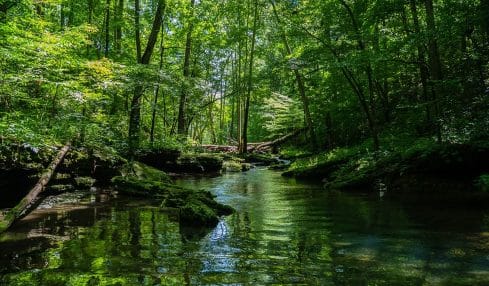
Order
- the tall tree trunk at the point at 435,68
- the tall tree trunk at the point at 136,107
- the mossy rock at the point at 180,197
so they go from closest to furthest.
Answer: the mossy rock at the point at 180,197, the tall tree trunk at the point at 435,68, the tall tree trunk at the point at 136,107

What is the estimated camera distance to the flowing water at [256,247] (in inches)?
172

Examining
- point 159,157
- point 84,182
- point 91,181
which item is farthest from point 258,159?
point 84,182

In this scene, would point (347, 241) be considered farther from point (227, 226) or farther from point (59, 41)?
point (59, 41)

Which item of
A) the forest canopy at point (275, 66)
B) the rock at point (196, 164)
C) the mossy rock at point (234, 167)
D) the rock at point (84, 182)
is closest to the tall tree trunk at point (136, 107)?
the forest canopy at point (275, 66)

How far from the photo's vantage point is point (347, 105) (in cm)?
1925

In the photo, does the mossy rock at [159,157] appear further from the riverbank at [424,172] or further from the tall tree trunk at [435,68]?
the tall tree trunk at [435,68]

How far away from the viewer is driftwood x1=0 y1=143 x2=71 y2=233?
644 cm

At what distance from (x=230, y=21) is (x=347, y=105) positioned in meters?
12.9

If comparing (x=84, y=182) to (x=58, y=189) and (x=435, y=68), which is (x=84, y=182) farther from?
(x=435, y=68)

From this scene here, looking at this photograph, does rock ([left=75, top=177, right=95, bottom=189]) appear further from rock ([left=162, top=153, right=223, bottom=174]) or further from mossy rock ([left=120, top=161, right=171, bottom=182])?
rock ([left=162, top=153, right=223, bottom=174])

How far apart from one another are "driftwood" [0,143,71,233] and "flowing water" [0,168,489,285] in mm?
209

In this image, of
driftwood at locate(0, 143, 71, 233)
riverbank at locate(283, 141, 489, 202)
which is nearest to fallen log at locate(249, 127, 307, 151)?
riverbank at locate(283, 141, 489, 202)

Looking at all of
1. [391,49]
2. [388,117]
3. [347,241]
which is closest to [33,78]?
[347,241]

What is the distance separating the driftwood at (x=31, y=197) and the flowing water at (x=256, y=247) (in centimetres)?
21
